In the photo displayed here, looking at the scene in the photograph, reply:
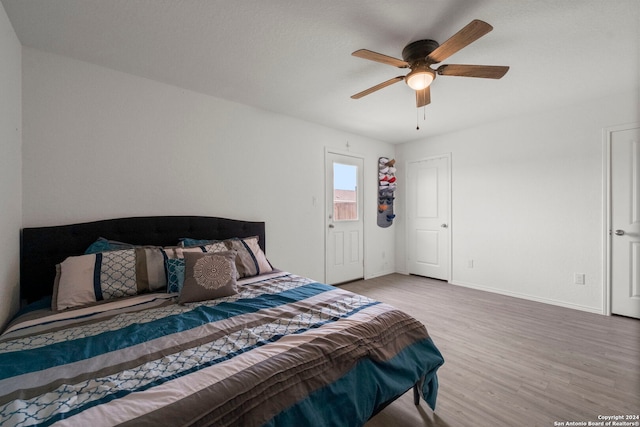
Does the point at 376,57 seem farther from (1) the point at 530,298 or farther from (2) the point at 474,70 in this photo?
(1) the point at 530,298

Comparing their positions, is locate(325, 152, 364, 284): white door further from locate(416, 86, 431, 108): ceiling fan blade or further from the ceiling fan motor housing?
the ceiling fan motor housing

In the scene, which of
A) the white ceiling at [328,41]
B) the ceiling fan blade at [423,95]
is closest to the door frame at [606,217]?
the white ceiling at [328,41]

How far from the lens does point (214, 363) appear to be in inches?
41.6

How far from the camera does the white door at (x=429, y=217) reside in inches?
170

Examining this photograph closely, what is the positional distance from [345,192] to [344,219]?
43 cm

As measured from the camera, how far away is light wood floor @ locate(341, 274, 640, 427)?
156 cm

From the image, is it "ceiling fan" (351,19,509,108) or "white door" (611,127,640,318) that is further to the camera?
"white door" (611,127,640,318)

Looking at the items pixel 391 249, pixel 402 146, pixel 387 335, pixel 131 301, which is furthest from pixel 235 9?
pixel 391 249

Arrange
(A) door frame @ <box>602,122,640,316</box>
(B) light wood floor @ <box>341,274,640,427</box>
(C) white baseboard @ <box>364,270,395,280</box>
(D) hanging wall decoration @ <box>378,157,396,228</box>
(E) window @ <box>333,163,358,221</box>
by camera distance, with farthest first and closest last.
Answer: (D) hanging wall decoration @ <box>378,157,396,228</box>
(C) white baseboard @ <box>364,270,395,280</box>
(E) window @ <box>333,163,358,221</box>
(A) door frame @ <box>602,122,640,316</box>
(B) light wood floor @ <box>341,274,640,427</box>

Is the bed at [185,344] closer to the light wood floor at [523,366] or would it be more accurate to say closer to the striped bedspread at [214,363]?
the striped bedspread at [214,363]

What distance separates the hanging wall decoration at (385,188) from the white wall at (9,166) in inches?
166

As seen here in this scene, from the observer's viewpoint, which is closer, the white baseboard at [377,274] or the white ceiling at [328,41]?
the white ceiling at [328,41]

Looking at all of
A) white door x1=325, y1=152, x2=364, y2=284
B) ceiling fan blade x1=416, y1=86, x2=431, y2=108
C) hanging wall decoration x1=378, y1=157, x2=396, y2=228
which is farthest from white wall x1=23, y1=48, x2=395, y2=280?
ceiling fan blade x1=416, y1=86, x2=431, y2=108

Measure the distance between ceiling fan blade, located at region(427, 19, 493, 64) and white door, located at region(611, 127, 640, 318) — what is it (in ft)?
8.77
